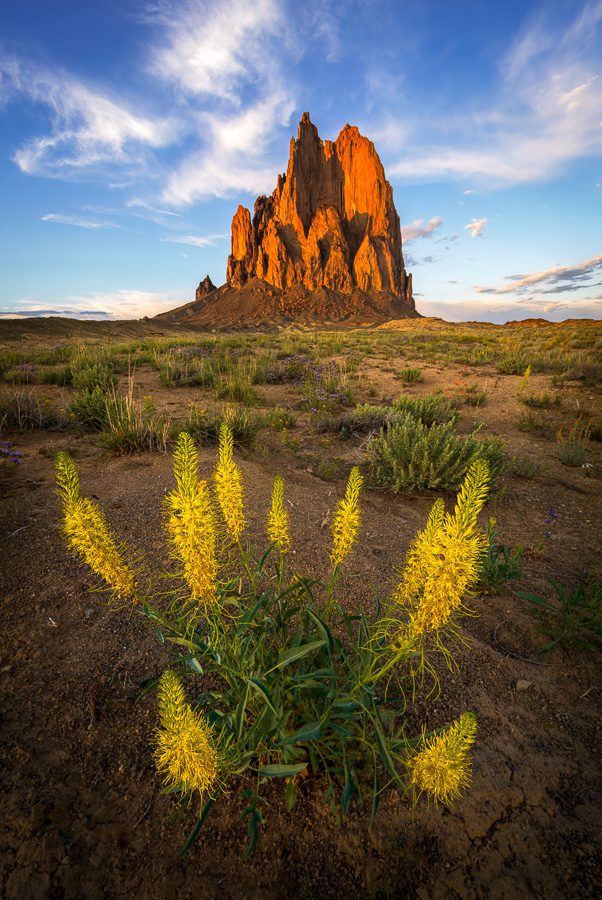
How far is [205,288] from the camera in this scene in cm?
9869

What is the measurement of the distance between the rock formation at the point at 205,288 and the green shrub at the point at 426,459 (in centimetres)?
10274

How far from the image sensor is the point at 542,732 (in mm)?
1882

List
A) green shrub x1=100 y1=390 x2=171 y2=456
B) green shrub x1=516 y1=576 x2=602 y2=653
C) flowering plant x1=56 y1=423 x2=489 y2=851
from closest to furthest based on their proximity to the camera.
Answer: flowering plant x1=56 y1=423 x2=489 y2=851 → green shrub x1=516 y1=576 x2=602 y2=653 → green shrub x1=100 y1=390 x2=171 y2=456

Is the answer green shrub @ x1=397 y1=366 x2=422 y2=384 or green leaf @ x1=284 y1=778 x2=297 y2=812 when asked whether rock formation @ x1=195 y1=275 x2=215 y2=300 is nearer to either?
green shrub @ x1=397 y1=366 x2=422 y2=384

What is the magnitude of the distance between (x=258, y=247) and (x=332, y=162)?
28.7m

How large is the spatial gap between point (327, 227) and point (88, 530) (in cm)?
10528

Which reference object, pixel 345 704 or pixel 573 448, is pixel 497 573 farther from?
pixel 573 448

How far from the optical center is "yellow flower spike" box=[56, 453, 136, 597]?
126 centimetres

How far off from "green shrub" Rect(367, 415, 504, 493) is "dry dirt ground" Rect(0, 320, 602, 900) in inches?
53.5

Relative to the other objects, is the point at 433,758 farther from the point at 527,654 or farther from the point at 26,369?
the point at 26,369

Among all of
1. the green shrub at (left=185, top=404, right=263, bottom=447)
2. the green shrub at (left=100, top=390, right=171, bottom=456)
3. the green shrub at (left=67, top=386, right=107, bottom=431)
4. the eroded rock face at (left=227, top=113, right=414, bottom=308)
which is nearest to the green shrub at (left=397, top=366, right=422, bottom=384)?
the green shrub at (left=185, top=404, right=263, bottom=447)

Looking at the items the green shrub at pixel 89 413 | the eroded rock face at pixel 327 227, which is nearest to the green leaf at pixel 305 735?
the green shrub at pixel 89 413

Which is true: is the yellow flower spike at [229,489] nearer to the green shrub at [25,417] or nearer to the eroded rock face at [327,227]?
the green shrub at [25,417]

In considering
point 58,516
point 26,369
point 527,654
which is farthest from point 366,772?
point 26,369
